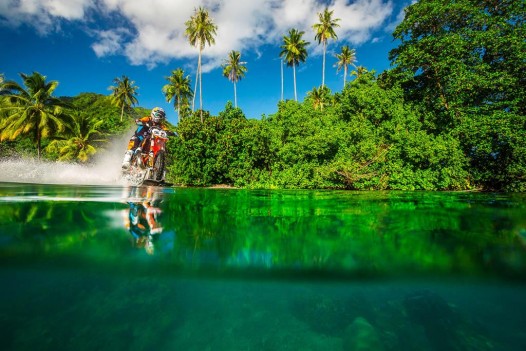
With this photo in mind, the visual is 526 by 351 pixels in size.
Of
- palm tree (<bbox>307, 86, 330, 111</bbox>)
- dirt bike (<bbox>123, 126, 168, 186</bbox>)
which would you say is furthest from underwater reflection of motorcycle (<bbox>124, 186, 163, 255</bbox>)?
palm tree (<bbox>307, 86, 330, 111</bbox>)

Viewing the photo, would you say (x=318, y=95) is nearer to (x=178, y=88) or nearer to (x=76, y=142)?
(x=178, y=88)

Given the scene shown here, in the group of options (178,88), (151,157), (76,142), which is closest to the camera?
(151,157)

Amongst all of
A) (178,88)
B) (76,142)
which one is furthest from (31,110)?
(178,88)

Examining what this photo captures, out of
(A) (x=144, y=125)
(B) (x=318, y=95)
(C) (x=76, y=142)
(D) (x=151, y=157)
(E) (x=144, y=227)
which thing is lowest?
(E) (x=144, y=227)

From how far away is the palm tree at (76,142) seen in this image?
31.0 metres

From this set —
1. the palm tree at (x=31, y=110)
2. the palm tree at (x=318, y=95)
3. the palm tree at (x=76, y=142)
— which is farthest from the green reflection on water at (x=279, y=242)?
the palm tree at (x=318, y=95)

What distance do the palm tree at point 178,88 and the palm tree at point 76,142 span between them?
14.2 meters

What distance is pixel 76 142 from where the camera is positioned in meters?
31.7

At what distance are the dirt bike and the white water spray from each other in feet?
17.4

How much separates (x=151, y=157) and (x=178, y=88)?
111 ft

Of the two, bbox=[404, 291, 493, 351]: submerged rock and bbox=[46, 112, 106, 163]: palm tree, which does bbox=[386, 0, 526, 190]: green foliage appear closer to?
bbox=[404, 291, 493, 351]: submerged rock

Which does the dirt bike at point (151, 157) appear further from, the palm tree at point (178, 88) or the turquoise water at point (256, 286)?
the palm tree at point (178, 88)

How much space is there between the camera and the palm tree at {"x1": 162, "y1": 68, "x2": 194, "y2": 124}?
44.3 metres

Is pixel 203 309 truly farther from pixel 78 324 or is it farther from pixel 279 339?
pixel 78 324
